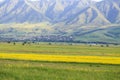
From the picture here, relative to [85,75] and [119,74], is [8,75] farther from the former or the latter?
[119,74]

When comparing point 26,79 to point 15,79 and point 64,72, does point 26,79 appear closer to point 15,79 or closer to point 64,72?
point 15,79

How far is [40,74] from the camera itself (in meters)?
33.8

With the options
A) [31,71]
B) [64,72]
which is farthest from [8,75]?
[64,72]

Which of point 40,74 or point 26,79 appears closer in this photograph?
point 26,79

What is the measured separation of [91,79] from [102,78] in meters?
1.15

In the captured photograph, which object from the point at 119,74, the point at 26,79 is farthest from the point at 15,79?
the point at 119,74

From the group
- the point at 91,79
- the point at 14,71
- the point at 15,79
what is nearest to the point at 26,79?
the point at 15,79

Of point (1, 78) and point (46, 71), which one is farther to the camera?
point (46, 71)

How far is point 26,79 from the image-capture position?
104 ft

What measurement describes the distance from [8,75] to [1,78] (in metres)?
1.14

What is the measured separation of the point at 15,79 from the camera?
31.7 meters

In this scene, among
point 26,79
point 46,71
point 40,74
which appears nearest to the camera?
point 26,79

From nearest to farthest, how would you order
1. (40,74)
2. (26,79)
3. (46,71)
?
(26,79)
(40,74)
(46,71)

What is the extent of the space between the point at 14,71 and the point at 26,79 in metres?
3.24
